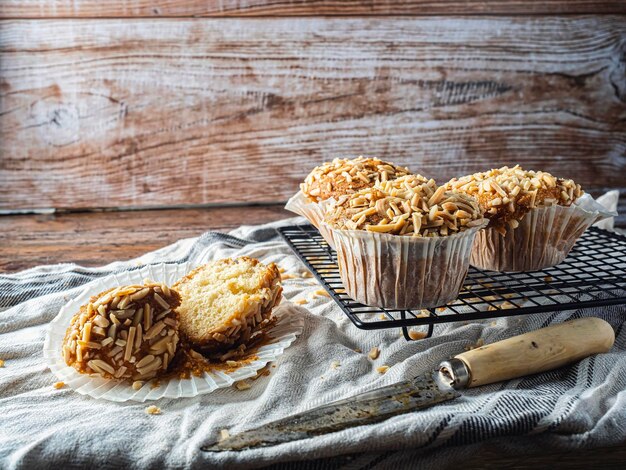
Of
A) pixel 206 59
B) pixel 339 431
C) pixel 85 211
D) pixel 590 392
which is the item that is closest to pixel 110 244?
pixel 85 211

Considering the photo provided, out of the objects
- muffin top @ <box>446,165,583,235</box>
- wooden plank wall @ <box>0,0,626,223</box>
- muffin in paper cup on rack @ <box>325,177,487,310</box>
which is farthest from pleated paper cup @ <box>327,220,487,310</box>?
wooden plank wall @ <box>0,0,626,223</box>

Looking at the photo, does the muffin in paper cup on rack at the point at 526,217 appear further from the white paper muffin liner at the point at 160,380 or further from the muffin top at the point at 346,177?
the white paper muffin liner at the point at 160,380

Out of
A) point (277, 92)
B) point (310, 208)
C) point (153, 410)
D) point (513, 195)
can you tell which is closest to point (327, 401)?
point (153, 410)

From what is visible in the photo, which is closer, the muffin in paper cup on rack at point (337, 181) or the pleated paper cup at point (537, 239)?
the pleated paper cup at point (537, 239)

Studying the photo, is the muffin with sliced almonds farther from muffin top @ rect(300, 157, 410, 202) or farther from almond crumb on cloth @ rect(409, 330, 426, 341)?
almond crumb on cloth @ rect(409, 330, 426, 341)

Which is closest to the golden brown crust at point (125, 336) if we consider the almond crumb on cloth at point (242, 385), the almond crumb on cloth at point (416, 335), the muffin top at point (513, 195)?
the almond crumb on cloth at point (242, 385)

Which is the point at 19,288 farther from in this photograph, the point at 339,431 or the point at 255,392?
the point at 339,431

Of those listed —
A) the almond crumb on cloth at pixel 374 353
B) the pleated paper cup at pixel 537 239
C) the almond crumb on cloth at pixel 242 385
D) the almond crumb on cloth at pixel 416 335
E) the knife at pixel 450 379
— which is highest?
the pleated paper cup at pixel 537 239

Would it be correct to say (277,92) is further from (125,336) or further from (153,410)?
(153,410)
